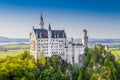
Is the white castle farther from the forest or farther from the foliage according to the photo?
the foliage

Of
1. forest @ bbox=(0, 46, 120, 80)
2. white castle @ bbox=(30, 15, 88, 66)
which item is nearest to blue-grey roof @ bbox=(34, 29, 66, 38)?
white castle @ bbox=(30, 15, 88, 66)

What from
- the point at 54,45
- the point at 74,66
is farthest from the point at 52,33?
the point at 74,66

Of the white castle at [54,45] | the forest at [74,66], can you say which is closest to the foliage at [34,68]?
the forest at [74,66]

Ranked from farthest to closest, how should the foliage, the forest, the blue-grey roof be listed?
the blue-grey roof
the forest
the foliage

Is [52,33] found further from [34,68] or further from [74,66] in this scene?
[34,68]

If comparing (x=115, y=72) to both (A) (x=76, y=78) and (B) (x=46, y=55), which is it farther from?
(B) (x=46, y=55)

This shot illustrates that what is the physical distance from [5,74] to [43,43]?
25.4 metres

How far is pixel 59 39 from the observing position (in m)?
74.9

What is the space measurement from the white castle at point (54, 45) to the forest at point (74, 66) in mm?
1317

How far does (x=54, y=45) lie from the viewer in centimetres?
7369

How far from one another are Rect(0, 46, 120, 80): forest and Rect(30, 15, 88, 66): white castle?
132cm

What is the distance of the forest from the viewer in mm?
64875

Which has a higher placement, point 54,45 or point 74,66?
point 54,45

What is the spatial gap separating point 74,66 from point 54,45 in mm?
7594
